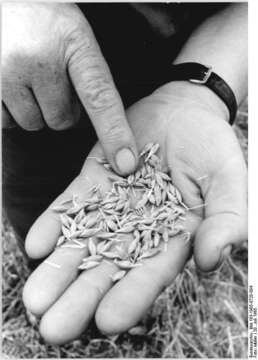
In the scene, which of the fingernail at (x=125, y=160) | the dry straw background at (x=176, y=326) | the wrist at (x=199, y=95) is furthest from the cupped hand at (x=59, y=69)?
the dry straw background at (x=176, y=326)

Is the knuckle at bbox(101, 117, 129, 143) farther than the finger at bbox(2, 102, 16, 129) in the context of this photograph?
No

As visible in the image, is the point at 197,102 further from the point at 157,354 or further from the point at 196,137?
the point at 157,354

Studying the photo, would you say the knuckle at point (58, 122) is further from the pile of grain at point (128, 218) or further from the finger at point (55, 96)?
the pile of grain at point (128, 218)

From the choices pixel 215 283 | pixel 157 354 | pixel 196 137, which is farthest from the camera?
pixel 215 283

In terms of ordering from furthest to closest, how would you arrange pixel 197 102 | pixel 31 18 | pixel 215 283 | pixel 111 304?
pixel 215 283 < pixel 197 102 < pixel 31 18 < pixel 111 304

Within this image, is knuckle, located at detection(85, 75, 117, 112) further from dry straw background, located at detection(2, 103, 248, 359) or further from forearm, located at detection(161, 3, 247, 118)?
dry straw background, located at detection(2, 103, 248, 359)

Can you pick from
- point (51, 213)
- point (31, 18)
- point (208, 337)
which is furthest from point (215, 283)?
point (31, 18)

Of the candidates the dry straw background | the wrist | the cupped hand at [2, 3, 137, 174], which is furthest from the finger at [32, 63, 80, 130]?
the dry straw background
